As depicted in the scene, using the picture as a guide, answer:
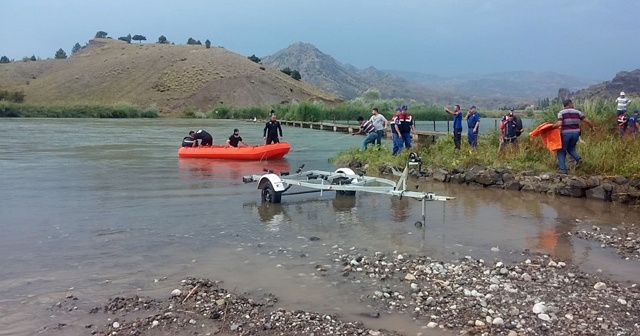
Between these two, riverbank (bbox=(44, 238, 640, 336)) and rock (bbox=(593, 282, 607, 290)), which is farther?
rock (bbox=(593, 282, 607, 290))

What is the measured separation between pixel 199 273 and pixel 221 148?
14675 millimetres

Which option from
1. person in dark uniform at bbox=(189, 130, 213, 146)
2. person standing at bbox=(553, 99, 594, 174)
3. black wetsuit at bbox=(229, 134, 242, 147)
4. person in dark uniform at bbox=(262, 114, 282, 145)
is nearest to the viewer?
person standing at bbox=(553, 99, 594, 174)

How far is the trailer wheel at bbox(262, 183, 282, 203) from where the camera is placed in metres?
11.6

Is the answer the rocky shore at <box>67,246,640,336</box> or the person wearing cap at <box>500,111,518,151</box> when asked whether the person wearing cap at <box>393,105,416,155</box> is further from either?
the rocky shore at <box>67,246,640,336</box>

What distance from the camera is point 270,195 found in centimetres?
1175

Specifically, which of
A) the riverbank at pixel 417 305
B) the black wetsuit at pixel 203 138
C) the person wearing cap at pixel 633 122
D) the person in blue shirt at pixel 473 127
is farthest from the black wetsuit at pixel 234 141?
the riverbank at pixel 417 305

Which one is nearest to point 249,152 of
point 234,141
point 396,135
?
point 234,141

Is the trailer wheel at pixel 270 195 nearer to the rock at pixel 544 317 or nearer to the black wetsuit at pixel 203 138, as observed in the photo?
the rock at pixel 544 317

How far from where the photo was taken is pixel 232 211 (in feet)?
36.4

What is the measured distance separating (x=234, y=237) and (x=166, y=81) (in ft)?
315

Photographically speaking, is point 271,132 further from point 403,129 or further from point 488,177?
point 488,177

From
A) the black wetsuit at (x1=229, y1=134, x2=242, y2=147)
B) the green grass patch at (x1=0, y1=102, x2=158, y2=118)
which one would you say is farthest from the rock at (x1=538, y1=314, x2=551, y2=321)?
the green grass patch at (x1=0, y1=102, x2=158, y2=118)

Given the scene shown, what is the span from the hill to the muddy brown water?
8042 centimetres

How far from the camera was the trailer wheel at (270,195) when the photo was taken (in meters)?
11.6
